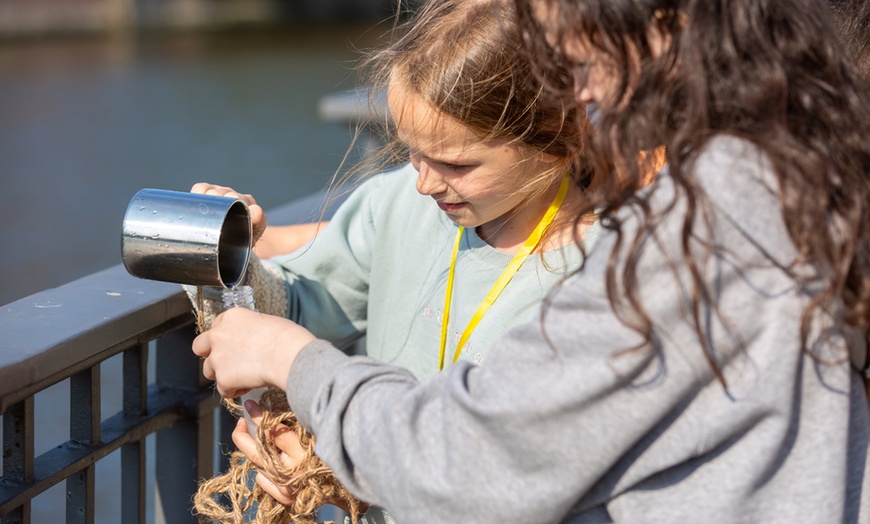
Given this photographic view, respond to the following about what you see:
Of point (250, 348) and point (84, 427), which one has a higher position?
point (250, 348)

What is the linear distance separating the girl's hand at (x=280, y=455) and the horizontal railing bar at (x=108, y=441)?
199 millimetres

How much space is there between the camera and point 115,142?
9.95 m

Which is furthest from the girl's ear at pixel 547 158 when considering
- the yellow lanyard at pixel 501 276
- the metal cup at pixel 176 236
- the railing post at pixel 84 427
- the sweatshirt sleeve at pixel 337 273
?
the railing post at pixel 84 427

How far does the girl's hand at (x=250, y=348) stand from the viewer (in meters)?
1.23

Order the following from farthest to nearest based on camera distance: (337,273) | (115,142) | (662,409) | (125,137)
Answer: (125,137) → (115,142) → (337,273) → (662,409)

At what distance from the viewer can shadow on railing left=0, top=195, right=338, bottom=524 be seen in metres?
1.31

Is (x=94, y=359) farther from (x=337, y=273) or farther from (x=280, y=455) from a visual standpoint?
(x=337, y=273)

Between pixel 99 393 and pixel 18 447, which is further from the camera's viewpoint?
pixel 99 393

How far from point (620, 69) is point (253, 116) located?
1044cm

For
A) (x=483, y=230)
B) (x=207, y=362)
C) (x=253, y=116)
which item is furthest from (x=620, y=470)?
(x=253, y=116)

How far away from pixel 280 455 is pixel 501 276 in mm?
391

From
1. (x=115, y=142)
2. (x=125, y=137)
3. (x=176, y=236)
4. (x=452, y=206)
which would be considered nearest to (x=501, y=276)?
(x=452, y=206)

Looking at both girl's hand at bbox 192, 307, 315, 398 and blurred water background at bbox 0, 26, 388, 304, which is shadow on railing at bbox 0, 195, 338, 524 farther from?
blurred water background at bbox 0, 26, 388, 304

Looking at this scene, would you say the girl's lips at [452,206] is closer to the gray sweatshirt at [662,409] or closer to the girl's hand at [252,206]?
the girl's hand at [252,206]
